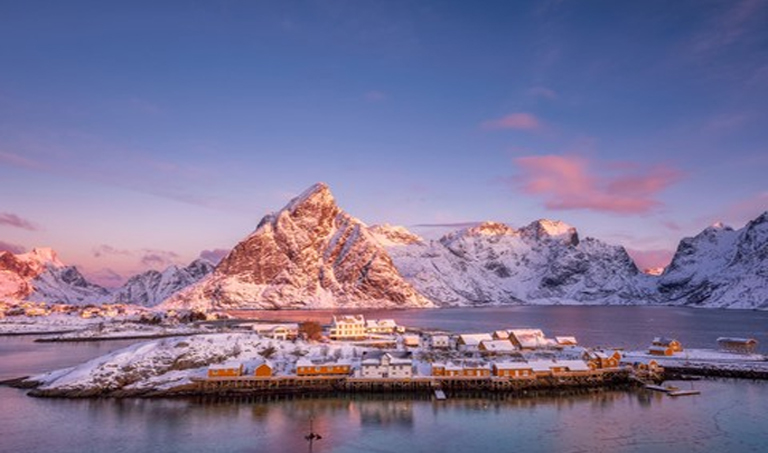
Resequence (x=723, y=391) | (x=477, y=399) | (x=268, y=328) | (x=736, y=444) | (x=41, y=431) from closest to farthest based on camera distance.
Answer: (x=736, y=444) → (x=41, y=431) → (x=477, y=399) → (x=723, y=391) → (x=268, y=328)

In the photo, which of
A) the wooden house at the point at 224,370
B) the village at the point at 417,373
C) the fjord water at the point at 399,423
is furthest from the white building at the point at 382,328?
the fjord water at the point at 399,423

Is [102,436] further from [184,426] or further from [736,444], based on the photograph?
[736,444]

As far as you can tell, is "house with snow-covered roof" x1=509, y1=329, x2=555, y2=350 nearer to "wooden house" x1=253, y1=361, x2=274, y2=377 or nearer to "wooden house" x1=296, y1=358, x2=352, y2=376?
"wooden house" x1=296, y1=358, x2=352, y2=376

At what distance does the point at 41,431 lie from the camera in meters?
42.0

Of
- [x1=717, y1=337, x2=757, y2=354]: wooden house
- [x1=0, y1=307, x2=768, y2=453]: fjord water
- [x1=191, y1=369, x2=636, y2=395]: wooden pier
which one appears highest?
[x1=717, y1=337, x2=757, y2=354]: wooden house

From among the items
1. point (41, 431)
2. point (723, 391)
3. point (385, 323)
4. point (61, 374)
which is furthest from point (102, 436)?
point (385, 323)

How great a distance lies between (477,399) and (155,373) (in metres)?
31.7

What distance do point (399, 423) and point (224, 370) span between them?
20928mm

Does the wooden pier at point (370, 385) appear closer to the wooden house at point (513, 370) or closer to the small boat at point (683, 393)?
the wooden house at point (513, 370)

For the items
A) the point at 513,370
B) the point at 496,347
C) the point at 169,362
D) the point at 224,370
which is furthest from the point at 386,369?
the point at 169,362

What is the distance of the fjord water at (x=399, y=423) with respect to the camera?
3884 centimetres

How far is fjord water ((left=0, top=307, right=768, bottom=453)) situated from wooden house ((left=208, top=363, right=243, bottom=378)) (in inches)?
171

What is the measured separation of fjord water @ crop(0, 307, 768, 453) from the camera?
127 feet

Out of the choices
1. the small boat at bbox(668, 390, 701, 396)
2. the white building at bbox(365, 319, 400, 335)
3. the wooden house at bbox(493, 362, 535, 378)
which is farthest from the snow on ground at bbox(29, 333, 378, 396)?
the small boat at bbox(668, 390, 701, 396)
